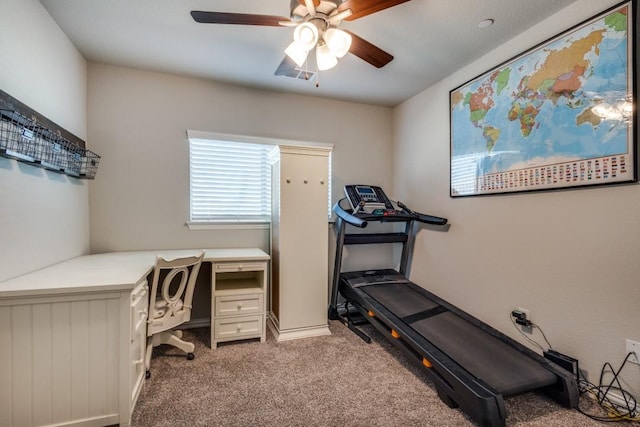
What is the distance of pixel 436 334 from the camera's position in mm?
2227

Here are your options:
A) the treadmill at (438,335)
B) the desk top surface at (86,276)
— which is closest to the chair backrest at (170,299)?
the desk top surface at (86,276)

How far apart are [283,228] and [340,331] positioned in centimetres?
121

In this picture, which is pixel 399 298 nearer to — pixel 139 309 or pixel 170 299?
pixel 170 299

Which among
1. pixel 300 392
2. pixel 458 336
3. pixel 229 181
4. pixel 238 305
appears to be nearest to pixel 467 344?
pixel 458 336

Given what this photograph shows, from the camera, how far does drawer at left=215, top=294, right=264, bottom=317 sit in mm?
2576

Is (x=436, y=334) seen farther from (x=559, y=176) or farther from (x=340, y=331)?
(x=559, y=176)

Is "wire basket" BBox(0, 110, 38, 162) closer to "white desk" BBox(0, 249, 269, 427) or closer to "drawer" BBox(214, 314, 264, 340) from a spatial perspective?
"white desk" BBox(0, 249, 269, 427)

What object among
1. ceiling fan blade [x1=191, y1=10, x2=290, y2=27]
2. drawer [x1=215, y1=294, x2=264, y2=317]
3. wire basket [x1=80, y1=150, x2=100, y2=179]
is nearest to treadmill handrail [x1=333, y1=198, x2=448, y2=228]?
drawer [x1=215, y1=294, x2=264, y2=317]

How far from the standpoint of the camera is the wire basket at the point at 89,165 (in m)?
2.49

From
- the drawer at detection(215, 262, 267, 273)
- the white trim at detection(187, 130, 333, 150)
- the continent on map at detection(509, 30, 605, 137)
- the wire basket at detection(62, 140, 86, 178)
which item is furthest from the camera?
the white trim at detection(187, 130, 333, 150)

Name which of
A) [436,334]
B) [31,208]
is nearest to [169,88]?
[31,208]

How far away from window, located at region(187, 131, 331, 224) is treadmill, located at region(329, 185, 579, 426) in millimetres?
821

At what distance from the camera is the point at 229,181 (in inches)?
→ 125

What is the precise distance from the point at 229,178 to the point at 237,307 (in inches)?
54.0
